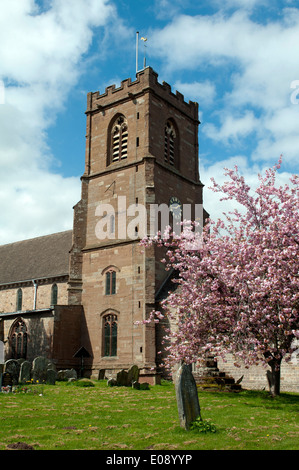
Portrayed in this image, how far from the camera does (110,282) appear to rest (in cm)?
3127

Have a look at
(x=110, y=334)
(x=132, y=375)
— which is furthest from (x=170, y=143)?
(x=132, y=375)

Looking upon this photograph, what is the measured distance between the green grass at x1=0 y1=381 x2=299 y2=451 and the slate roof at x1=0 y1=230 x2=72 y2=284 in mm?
21638

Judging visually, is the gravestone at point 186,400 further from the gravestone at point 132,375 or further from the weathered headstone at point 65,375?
the weathered headstone at point 65,375

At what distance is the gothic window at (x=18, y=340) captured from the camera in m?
32.5

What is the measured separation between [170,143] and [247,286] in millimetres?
21175

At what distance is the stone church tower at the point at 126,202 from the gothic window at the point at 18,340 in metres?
4.12

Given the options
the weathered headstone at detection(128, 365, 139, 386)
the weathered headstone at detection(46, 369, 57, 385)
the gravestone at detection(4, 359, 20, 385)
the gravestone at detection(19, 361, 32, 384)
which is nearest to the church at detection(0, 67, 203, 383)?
the weathered headstone at detection(128, 365, 139, 386)

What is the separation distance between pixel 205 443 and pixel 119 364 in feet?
67.6

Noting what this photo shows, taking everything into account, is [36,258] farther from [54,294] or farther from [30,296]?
[54,294]

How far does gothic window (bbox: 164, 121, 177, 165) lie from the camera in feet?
114

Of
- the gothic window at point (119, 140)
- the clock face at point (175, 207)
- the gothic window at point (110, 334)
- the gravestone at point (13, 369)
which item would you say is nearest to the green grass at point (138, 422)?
the gravestone at point (13, 369)

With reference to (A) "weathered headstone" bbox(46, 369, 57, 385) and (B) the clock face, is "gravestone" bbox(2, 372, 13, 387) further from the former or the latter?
(B) the clock face
